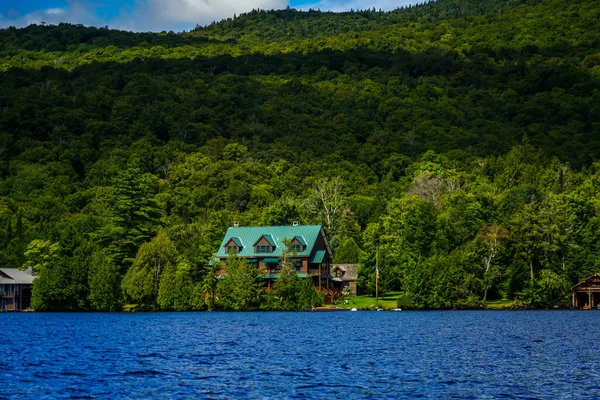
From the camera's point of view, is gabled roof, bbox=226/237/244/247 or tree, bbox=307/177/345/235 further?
tree, bbox=307/177/345/235

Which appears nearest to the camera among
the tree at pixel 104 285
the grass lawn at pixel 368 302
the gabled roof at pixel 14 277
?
the grass lawn at pixel 368 302

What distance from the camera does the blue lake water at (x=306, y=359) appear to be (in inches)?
1474

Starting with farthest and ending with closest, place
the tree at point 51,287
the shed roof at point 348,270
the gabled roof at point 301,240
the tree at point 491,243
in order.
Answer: the shed roof at point 348,270 → the gabled roof at point 301,240 → the tree at point 51,287 → the tree at point 491,243

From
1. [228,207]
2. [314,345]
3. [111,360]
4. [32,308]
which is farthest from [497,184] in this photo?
[111,360]

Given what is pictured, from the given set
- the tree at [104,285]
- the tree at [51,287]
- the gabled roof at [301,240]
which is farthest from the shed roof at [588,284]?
the tree at [51,287]

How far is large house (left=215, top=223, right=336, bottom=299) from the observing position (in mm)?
116938

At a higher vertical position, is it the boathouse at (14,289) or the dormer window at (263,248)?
the dormer window at (263,248)

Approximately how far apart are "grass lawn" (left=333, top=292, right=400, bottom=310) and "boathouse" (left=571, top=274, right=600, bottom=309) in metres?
21.8

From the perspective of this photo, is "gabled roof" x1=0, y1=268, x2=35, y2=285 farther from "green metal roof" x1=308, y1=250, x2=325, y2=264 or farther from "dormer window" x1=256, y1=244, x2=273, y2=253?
"green metal roof" x1=308, y1=250, x2=325, y2=264

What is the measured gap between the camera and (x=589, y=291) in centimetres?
10231

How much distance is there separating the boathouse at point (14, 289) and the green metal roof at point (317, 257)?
4039 cm

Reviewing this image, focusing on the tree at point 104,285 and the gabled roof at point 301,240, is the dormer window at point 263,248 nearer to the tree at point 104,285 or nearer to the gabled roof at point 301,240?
the gabled roof at point 301,240

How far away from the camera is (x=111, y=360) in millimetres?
48875

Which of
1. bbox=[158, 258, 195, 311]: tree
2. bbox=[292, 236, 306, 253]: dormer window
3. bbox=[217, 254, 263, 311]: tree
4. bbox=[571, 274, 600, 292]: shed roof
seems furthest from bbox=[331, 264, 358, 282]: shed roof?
bbox=[571, 274, 600, 292]: shed roof
